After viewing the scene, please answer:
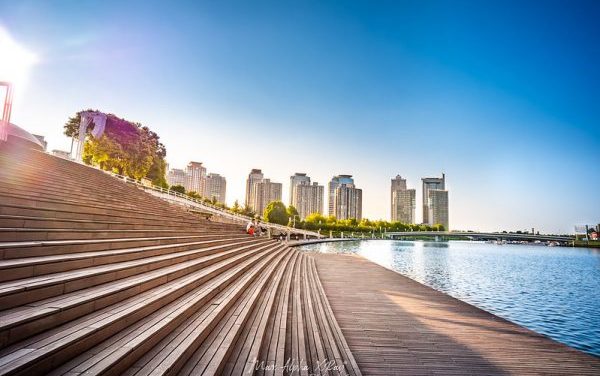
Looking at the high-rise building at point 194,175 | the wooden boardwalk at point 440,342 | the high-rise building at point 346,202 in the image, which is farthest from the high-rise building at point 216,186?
the wooden boardwalk at point 440,342

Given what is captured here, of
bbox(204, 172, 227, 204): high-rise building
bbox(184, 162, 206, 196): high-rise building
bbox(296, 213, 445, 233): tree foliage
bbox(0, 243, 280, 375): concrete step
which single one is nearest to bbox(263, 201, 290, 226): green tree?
bbox(296, 213, 445, 233): tree foliage

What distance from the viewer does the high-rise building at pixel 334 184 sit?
17512 cm

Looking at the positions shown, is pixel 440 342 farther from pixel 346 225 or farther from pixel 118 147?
pixel 346 225

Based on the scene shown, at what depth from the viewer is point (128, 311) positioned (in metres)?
3.26

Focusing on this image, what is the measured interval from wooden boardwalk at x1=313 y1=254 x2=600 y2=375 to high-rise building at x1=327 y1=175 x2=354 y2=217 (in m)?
164

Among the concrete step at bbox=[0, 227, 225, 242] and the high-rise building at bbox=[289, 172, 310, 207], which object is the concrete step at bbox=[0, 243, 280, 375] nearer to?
A: the concrete step at bbox=[0, 227, 225, 242]

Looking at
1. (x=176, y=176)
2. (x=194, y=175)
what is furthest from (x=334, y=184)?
(x=176, y=176)

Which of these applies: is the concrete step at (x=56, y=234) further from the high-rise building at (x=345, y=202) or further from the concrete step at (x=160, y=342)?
the high-rise building at (x=345, y=202)

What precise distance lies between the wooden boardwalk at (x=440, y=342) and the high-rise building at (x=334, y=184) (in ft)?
539

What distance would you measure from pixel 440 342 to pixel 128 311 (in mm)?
5471

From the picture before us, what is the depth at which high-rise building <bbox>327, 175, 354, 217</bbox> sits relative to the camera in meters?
175

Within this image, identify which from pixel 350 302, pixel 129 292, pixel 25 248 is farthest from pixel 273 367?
pixel 350 302

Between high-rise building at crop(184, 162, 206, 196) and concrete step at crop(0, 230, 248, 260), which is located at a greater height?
high-rise building at crop(184, 162, 206, 196)

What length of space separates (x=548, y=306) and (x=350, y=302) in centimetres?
1057
